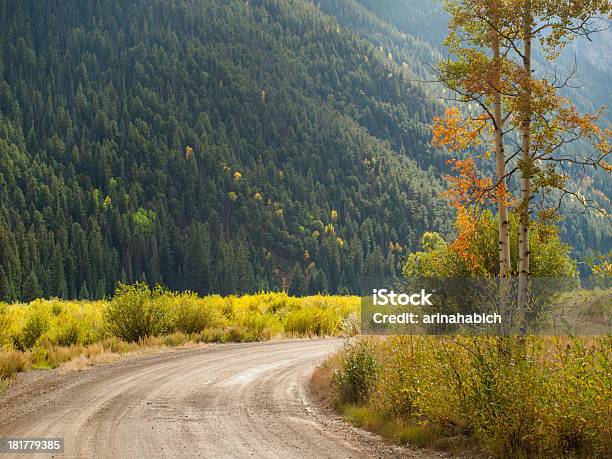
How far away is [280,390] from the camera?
16578 mm

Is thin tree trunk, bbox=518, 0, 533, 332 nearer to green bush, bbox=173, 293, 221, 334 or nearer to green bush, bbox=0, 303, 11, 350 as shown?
green bush, bbox=0, 303, 11, 350

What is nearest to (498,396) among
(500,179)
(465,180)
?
(500,179)

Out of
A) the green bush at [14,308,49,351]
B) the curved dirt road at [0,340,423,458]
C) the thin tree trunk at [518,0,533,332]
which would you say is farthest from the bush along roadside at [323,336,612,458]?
the green bush at [14,308,49,351]

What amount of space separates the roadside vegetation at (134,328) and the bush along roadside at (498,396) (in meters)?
5.08

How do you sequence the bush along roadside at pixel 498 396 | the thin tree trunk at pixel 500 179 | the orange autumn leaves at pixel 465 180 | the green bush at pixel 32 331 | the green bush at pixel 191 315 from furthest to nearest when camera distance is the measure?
the green bush at pixel 191 315
the green bush at pixel 32 331
the orange autumn leaves at pixel 465 180
the thin tree trunk at pixel 500 179
the bush along roadside at pixel 498 396

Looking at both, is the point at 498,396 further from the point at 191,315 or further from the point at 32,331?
the point at 191,315

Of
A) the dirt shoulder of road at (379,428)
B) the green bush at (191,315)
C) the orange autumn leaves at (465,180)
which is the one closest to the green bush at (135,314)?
the green bush at (191,315)

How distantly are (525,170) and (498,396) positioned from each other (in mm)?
5526

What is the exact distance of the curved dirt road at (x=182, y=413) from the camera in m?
10.7

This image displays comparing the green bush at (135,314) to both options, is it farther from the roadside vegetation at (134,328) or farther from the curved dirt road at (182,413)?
the curved dirt road at (182,413)

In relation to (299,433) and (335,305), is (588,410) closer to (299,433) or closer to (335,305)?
(299,433)

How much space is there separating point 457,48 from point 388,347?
712 centimetres

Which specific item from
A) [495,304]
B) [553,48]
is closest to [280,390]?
[495,304]

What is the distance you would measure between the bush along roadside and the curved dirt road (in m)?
0.77
